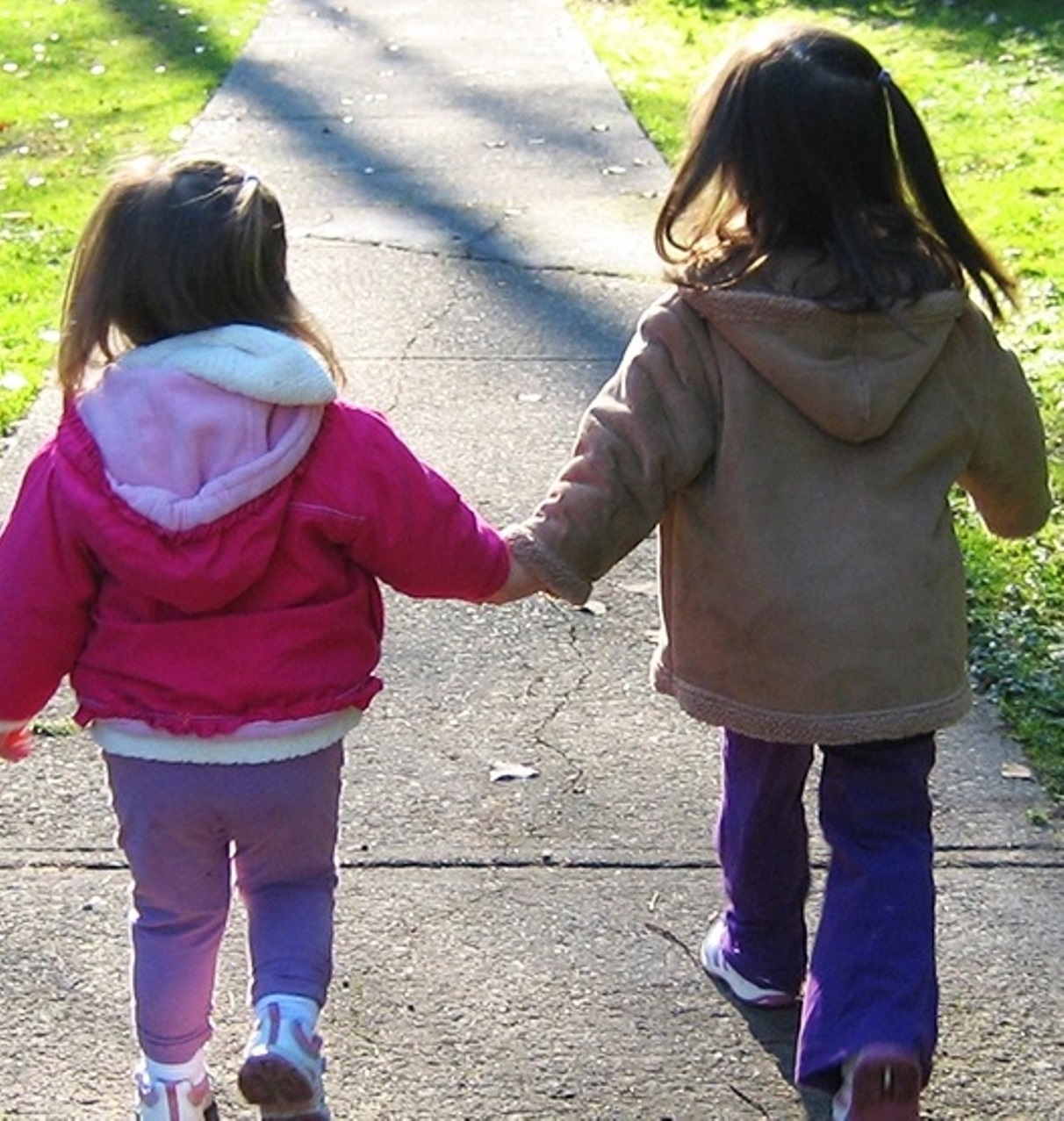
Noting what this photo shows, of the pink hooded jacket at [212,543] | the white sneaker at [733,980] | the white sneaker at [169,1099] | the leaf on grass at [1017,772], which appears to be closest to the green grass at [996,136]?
the leaf on grass at [1017,772]

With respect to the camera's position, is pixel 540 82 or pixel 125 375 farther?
pixel 540 82

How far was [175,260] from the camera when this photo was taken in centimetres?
271

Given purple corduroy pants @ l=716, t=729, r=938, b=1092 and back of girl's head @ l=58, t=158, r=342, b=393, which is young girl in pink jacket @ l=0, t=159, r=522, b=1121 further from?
purple corduroy pants @ l=716, t=729, r=938, b=1092

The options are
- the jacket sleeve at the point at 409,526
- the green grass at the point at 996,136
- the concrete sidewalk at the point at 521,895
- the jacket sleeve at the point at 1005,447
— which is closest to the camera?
the jacket sleeve at the point at 409,526

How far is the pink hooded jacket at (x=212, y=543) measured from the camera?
8.88ft

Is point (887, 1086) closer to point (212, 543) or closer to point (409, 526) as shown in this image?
point (409, 526)

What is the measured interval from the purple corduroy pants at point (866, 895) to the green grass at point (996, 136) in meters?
1.03

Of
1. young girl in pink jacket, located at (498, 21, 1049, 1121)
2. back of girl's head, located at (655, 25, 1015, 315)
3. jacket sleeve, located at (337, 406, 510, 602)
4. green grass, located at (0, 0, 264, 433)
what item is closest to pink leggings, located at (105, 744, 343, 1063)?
jacket sleeve, located at (337, 406, 510, 602)

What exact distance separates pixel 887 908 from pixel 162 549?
3.57 feet

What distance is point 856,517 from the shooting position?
115 inches

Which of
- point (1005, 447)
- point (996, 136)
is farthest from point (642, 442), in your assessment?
point (996, 136)

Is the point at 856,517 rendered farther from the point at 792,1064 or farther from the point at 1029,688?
the point at 1029,688

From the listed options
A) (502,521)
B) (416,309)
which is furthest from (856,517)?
(416,309)

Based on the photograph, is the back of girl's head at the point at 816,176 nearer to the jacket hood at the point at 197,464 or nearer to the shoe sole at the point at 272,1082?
the jacket hood at the point at 197,464
